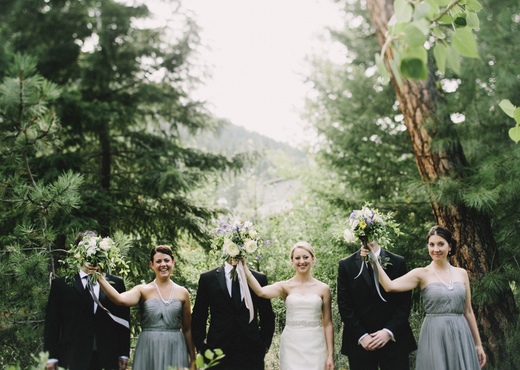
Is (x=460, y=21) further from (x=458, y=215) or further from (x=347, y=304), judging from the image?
(x=458, y=215)

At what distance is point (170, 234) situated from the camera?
27.0ft

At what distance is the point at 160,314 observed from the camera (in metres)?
4.52

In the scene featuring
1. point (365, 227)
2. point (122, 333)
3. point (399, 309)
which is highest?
point (365, 227)

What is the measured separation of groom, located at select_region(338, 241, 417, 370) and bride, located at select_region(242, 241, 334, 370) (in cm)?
20

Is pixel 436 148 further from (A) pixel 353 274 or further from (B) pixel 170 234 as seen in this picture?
(B) pixel 170 234

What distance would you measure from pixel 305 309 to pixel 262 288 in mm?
500

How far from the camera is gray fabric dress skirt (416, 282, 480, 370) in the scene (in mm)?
4430

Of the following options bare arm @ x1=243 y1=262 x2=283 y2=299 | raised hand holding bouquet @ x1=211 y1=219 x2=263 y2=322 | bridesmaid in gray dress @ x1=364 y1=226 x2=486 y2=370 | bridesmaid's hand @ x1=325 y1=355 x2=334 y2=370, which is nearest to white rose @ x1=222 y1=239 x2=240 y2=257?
raised hand holding bouquet @ x1=211 y1=219 x2=263 y2=322

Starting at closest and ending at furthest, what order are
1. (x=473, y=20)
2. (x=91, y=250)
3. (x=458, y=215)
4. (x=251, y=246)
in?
(x=473, y=20) → (x=91, y=250) → (x=251, y=246) → (x=458, y=215)

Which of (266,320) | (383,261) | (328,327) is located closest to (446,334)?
(383,261)

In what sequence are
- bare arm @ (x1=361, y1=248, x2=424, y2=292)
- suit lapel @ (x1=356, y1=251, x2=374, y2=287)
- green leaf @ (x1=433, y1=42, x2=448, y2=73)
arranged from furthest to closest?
suit lapel @ (x1=356, y1=251, x2=374, y2=287) → bare arm @ (x1=361, y1=248, x2=424, y2=292) → green leaf @ (x1=433, y1=42, x2=448, y2=73)

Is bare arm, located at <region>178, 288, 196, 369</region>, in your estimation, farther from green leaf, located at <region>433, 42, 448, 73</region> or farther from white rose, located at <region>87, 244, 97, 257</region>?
green leaf, located at <region>433, 42, 448, 73</region>

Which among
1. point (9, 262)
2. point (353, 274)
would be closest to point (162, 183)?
point (9, 262)

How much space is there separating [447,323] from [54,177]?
548 cm
